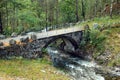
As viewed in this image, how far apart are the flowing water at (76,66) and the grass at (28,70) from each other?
327cm

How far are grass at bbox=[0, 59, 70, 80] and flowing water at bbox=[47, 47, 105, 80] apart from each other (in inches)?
129

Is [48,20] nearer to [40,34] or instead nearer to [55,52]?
[55,52]

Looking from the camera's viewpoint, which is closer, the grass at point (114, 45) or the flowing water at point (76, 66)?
the flowing water at point (76, 66)

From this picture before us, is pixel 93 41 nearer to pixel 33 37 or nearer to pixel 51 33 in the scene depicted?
pixel 51 33

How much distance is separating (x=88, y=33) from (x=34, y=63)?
18703mm

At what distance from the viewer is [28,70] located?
4628 cm

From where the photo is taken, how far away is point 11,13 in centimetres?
8075

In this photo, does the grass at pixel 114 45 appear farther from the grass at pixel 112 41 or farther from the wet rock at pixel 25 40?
the wet rock at pixel 25 40

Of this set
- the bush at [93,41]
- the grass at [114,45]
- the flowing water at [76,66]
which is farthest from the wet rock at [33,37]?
the grass at [114,45]

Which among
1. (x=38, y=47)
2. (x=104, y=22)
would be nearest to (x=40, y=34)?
(x=38, y=47)

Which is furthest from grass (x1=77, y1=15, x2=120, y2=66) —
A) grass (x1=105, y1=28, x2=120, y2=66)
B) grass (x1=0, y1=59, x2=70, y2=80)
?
grass (x1=0, y1=59, x2=70, y2=80)

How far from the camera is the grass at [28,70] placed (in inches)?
1684

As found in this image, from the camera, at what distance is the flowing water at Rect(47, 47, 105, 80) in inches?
1937

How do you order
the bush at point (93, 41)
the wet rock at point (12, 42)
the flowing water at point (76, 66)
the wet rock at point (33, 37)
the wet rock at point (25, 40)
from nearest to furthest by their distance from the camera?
the flowing water at point (76, 66) → the wet rock at point (12, 42) → the wet rock at point (25, 40) → the wet rock at point (33, 37) → the bush at point (93, 41)
